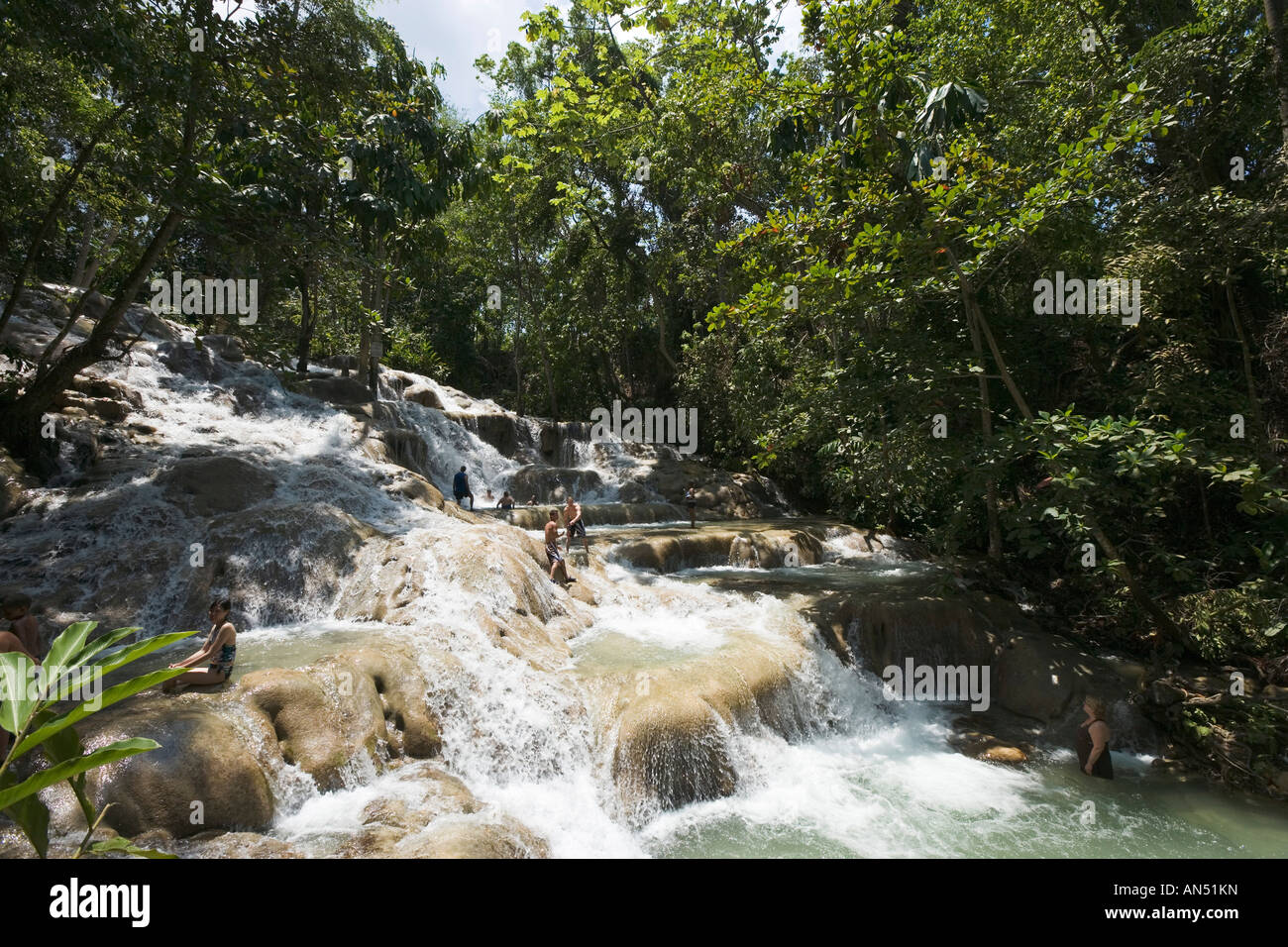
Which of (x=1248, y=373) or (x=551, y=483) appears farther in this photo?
(x=551, y=483)

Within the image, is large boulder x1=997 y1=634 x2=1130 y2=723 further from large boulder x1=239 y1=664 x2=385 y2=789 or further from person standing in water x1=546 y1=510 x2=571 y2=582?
large boulder x1=239 y1=664 x2=385 y2=789

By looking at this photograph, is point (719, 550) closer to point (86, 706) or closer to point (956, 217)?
point (956, 217)

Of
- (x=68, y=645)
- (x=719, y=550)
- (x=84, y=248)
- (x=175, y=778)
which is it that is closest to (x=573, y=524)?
(x=719, y=550)

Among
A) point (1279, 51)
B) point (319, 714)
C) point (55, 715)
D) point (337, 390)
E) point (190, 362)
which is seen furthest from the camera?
point (337, 390)

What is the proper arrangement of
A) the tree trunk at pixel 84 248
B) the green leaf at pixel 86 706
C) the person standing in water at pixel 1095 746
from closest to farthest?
the green leaf at pixel 86 706 < the person standing in water at pixel 1095 746 < the tree trunk at pixel 84 248

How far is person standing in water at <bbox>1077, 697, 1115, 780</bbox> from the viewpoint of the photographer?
21.7ft

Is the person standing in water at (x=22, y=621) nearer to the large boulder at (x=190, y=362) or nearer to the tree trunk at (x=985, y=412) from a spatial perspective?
the tree trunk at (x=985, y=412)

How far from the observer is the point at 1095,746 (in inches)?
262

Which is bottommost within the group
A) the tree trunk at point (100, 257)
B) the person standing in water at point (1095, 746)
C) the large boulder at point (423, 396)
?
the person standing in water at point (1095, 746)

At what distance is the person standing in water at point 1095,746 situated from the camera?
6609 millimetres

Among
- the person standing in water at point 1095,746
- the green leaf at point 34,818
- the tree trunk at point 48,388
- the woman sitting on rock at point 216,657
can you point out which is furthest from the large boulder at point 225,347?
the person standing in water at point 1095,746

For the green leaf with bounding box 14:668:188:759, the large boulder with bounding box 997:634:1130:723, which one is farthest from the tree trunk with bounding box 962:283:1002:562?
the green leaf with bounding box 14:668:188:759

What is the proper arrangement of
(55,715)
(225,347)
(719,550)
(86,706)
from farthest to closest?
(225,347), (719,550), (55,715), (86,706)

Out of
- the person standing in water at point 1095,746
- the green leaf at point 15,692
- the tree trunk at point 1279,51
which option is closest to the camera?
the green leaf at point 15,692
